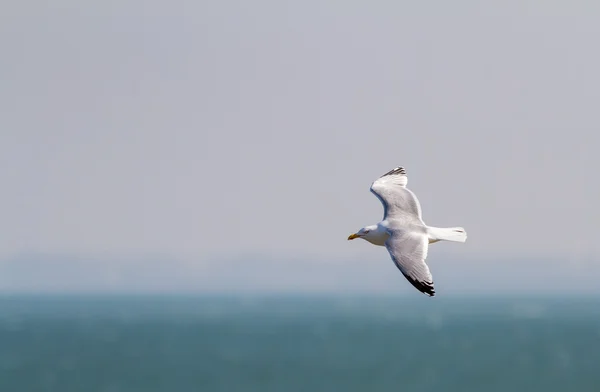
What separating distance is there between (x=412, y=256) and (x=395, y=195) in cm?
493

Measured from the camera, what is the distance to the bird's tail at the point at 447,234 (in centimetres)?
2112

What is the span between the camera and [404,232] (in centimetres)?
2102

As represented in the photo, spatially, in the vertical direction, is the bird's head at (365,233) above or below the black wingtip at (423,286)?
above

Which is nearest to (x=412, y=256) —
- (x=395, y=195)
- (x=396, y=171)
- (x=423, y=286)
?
(x=423, y=286)

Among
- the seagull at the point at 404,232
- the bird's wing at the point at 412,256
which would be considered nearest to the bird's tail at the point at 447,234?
the seagull at the point at 404,232

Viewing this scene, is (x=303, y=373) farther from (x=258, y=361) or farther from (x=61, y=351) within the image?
(x=61, y=351)

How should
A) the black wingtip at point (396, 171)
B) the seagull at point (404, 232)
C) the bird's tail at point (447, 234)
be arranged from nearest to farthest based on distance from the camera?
the seagull at point (404, 232) < the bird's tail at point (447, 234) < the black wingtip at point (396, 171)

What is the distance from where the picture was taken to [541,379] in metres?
139

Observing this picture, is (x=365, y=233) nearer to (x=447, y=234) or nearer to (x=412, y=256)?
(x=447, y=234)

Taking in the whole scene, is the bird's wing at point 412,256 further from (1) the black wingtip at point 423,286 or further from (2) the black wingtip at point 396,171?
(2) the black wingtip at point 396,171

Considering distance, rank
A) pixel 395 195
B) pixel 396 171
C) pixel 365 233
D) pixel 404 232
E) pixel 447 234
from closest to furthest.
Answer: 1. pixel 404 232
2. pixel 447 234
3. pixel 365 233
4. pixel 395 195
5. pixel 396 171

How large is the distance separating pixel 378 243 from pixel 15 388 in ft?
379

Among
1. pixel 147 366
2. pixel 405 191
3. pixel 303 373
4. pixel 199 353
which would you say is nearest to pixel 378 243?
pixel 405 191

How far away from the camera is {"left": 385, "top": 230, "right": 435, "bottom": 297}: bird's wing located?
59.7 ft
